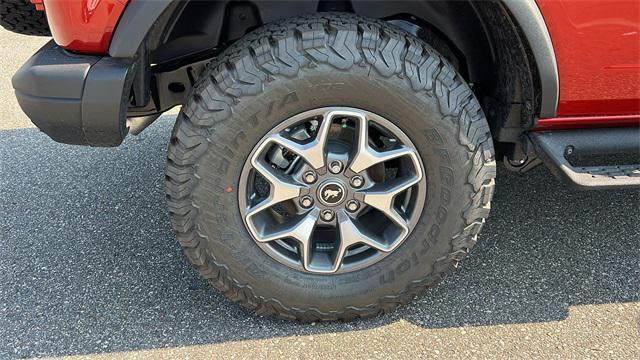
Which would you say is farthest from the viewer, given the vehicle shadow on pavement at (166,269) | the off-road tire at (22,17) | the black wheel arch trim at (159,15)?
the off-road tire at (22,17)

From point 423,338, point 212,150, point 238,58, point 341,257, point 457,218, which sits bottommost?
point 423,338

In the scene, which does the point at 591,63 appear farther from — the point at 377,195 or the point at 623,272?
the point at 623,272

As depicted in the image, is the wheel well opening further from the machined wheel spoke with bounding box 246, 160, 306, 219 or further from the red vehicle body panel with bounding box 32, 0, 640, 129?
the machined wheel spoke with bounding box 246, 160, 306, 219

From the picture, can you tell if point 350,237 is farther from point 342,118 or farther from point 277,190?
point 342,118

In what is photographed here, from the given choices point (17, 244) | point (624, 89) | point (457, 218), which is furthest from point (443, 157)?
point (17, 244)

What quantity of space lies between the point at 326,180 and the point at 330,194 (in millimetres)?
61

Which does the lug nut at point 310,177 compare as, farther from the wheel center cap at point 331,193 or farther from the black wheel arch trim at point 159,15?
the black wheel arch trim at point 159,15

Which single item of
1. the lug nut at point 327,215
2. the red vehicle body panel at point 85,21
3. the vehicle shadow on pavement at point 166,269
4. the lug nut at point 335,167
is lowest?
the vehicle shadow on pavement at point 166,269

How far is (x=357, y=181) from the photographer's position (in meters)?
1.98

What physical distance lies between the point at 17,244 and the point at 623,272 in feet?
9.51

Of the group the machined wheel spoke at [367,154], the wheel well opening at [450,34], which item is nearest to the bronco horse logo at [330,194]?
the machined wheel spoke at [367,154]

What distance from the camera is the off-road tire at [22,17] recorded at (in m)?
2.72

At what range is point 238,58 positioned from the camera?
5.96ft

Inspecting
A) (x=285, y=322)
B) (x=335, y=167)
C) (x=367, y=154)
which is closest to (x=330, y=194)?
(x=335, y=167)
